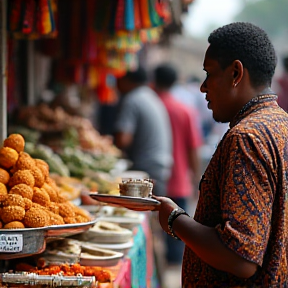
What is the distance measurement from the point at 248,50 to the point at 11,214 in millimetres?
1300

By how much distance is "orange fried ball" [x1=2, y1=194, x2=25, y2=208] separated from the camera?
9.25 feet

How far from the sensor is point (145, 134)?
7410mm

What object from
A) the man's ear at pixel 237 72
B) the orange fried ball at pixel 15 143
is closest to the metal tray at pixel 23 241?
the orange fried ball at pixel 15 143

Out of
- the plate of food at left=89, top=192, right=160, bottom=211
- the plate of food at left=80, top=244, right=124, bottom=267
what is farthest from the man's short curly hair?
the plate of food at left=80, top=244, right=124, bottom=267

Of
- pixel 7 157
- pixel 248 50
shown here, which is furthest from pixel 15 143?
pixel 248 50

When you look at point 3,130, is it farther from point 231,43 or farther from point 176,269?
point 176,269

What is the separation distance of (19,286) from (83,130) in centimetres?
481

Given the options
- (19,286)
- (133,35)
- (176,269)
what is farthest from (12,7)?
(176,269)

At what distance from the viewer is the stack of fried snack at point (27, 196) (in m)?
2.79

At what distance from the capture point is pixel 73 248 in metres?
3.34

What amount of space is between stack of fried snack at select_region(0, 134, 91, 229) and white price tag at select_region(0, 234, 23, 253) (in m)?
0.08

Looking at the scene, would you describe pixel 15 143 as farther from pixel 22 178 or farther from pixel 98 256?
pixel 98 256

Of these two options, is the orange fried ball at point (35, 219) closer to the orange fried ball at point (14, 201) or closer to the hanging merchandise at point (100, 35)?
the orange fried ball at point (14, 201)

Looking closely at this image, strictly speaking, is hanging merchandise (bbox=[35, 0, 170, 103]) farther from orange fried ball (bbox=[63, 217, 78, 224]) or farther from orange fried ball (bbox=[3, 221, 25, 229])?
orange fried ball (bbox=[3, 221, 25, 229])
